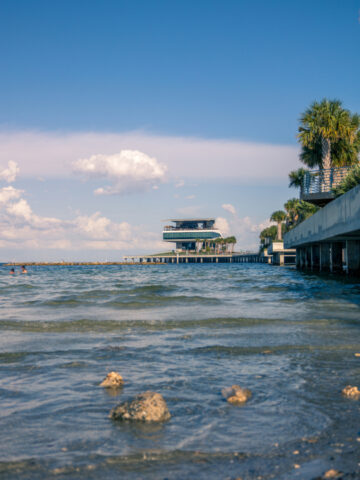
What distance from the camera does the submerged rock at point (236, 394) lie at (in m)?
4.57

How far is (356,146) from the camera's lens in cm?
4578

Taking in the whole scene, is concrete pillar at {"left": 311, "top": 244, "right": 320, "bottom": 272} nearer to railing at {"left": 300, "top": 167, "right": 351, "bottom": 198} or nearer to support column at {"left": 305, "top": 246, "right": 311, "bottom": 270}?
support column at {"left": 305, "top": 246, "right": 311, "bottom": 270}

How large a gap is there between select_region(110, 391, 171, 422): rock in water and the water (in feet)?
0.38

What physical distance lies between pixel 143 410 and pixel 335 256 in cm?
3390

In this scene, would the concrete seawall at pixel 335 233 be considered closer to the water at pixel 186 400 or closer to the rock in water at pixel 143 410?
the water at pixel 186 400

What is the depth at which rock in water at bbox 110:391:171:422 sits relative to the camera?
4098 mm

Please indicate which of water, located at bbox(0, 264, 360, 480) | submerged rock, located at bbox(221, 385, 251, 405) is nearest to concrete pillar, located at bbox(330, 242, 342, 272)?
water, located at bbox(0, 264, 360, 480)

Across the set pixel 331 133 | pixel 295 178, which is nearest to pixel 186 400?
pixel 331 133

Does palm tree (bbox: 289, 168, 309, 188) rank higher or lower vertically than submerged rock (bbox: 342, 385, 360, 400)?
higher

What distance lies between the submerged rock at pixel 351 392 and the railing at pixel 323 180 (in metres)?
30.7

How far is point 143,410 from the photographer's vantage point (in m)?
4.14

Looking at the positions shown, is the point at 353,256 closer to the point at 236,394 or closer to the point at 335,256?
the point at 335,256

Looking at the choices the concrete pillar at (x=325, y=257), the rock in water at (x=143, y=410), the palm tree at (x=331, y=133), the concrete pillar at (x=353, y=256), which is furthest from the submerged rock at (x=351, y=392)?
the palm tree at (x=331, y=133)

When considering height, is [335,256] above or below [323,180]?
below
